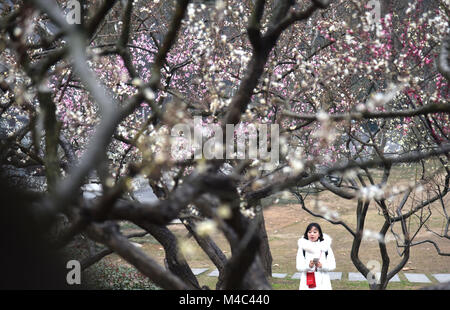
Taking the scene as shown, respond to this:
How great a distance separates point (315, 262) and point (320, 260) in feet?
0.33

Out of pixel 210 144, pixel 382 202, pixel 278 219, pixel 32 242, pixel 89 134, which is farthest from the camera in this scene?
pixel 278 219

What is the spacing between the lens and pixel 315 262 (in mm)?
6145

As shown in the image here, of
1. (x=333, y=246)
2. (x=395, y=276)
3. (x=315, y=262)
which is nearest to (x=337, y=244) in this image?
Answer: (x=333, y=246)

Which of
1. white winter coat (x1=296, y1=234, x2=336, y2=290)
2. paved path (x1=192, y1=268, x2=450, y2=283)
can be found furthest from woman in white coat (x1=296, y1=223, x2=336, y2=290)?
paved path (x1=192, y1=268, x2=450, y2=283)

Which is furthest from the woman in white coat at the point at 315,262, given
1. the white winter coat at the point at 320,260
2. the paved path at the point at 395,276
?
the paved path at the point at 395,276

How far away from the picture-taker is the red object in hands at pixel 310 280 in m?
6.12

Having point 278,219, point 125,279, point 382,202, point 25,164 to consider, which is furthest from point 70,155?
point 278,219

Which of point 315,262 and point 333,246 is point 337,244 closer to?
point 333,246

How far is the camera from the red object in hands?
20.1 ft

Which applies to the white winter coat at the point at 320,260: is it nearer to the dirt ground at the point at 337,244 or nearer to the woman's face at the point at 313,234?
the woman's face at the point at 313,234

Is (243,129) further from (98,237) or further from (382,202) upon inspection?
(98,237)

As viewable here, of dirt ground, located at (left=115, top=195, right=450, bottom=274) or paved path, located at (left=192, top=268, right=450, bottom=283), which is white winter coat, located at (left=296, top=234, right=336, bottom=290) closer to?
dirt ground, located at (left=115, top=195, right=450, bottom=274)

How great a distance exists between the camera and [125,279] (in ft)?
31.9

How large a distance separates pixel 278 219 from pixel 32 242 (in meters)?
15.9
